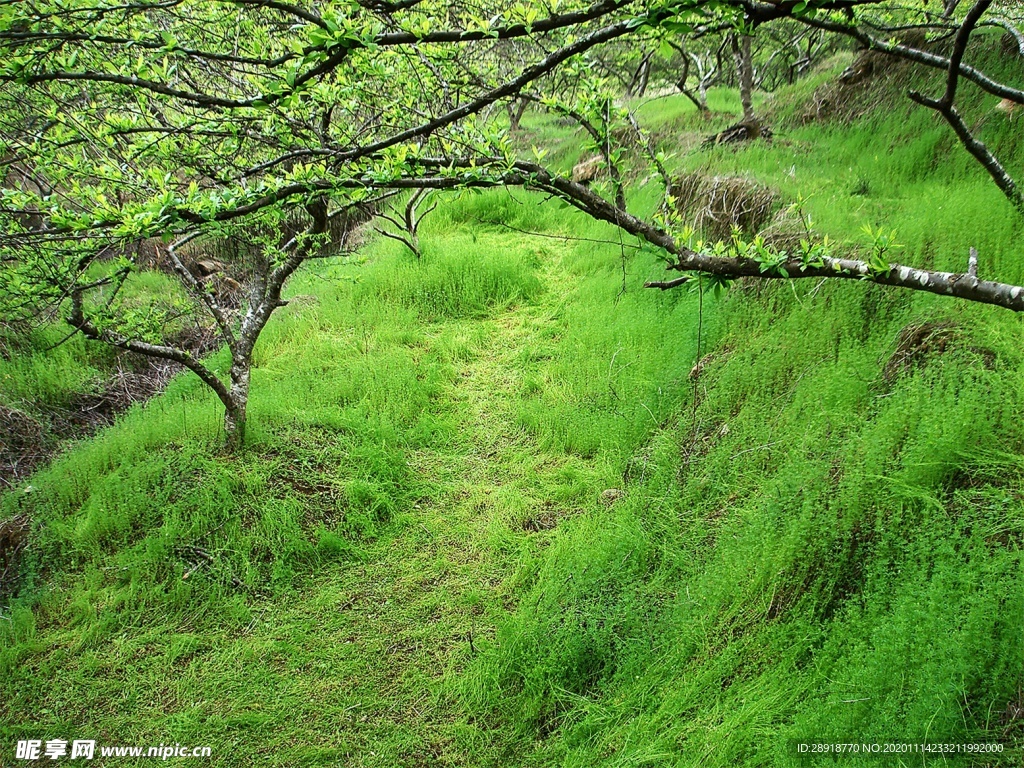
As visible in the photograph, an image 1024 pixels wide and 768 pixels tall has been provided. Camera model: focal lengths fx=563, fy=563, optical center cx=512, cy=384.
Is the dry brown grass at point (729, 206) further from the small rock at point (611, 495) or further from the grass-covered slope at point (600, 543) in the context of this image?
the small rock at point (611, 495)

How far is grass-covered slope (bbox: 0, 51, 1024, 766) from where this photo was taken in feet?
8.13

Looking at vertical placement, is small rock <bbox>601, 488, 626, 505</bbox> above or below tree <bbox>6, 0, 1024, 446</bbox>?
below

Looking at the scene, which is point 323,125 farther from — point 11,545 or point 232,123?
point 11,545

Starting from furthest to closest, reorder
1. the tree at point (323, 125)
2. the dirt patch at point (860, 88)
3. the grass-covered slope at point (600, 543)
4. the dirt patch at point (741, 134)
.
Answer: the dirt patch at point (741, 134)
the dirt patch at point (860, 88)
the grass-covered slope at point (600, 543)
the tree at point (323, 125)

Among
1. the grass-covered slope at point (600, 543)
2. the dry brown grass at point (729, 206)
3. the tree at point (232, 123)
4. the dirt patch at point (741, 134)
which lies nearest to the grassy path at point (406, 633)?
the grass-covered slope at point (600, 543)

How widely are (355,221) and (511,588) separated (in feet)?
32.3

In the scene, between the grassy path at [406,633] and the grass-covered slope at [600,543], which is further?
the grassy path at [406,633]

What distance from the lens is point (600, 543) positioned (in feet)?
12.2

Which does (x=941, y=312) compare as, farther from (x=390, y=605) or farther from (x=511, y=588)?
(x=390, y=605)

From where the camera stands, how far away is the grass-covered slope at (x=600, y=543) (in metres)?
2.48

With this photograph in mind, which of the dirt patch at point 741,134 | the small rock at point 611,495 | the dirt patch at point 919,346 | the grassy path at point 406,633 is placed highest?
the dirt patch at point 741,134

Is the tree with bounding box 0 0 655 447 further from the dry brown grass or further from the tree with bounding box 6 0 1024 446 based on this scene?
the dry brown grass

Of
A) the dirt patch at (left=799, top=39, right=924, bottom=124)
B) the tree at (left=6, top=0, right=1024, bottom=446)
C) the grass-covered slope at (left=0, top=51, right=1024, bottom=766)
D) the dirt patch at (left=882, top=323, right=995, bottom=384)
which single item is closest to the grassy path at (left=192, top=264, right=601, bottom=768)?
the grass-covered slope at (left=0, top=51, right=1024, bottom=766)

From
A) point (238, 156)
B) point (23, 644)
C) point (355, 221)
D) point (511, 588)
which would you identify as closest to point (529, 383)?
point (511, 588)
